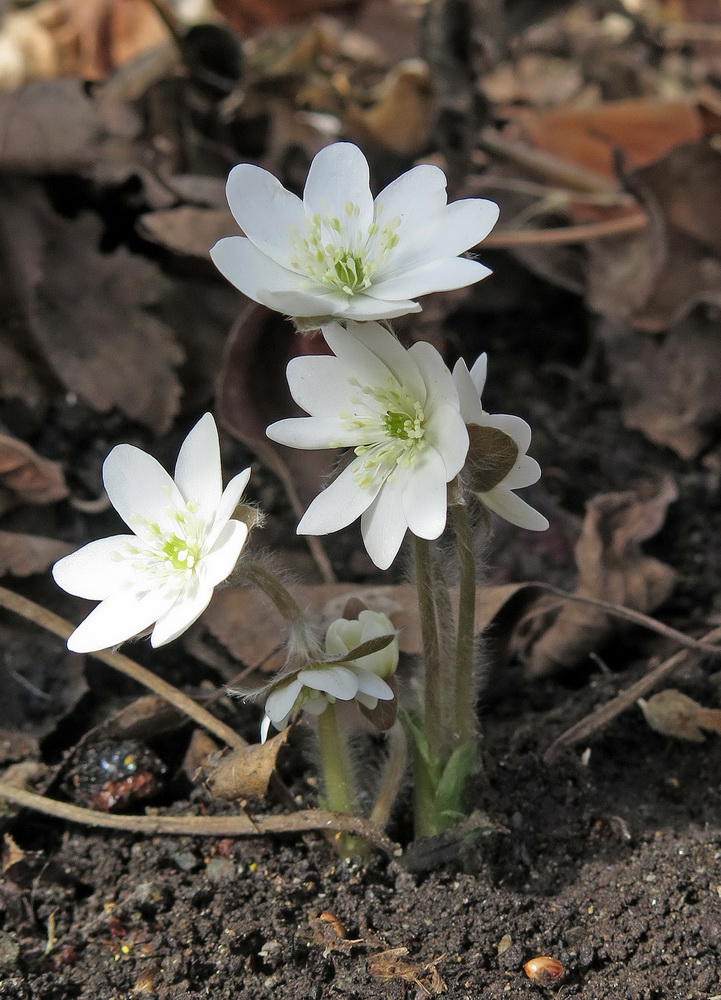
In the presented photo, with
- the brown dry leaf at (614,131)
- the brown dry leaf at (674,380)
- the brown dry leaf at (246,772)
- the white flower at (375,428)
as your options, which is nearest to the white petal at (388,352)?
the white flower at (375,428)

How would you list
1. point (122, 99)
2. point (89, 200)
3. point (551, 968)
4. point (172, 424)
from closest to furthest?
point (551, 968) < point (172, 424) < point (89, 200) < point (122, 99)

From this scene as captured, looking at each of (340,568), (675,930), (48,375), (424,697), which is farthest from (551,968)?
(48,375)

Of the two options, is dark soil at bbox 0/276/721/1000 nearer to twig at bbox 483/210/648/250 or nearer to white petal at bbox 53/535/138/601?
white petal at bbox 53/535/138/601

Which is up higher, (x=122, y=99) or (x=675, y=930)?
(x=122, y=99)

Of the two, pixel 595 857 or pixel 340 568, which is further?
pixel 340 568

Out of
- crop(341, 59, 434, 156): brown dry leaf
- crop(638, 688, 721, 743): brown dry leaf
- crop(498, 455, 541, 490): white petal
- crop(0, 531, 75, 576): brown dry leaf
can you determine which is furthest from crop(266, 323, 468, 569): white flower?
crop(341, 59, 434, 156): brown dry leaf

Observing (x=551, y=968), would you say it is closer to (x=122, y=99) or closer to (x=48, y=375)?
(x=48, y=375)

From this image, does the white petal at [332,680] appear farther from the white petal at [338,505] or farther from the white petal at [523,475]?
the white petal at [523,475]

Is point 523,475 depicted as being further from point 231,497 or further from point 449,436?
point 231,497

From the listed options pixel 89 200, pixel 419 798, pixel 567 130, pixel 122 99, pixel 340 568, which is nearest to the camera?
pixel 419 798
